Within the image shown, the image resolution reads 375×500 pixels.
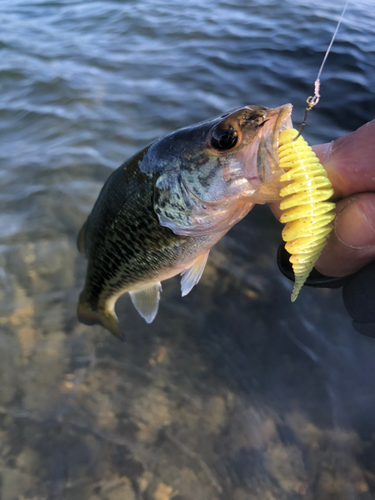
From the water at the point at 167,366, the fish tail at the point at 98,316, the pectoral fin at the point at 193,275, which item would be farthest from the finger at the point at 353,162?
the fish tail at the point at 98,316

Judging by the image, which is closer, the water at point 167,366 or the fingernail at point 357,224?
the fingernail at point 357,224

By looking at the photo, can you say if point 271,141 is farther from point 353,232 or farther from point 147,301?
point 147,301

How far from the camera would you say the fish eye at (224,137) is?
1831 mm

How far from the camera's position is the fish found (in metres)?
1.80

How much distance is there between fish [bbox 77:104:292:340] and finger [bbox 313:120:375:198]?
16.1 inches

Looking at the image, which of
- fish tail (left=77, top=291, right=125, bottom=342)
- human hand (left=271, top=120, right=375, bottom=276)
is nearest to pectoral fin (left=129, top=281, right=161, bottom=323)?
fish tail (left=77, top=291, right=125, bottom=342)

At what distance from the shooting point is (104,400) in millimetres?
3088

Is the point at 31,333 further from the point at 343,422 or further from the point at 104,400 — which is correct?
the point at 343,422

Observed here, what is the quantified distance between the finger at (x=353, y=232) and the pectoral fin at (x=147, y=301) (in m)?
1.35

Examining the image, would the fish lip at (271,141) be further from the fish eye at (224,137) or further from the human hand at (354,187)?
the human hand at (354,187)

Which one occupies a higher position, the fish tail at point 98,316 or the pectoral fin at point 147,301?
the pectoral fin at point 147,301

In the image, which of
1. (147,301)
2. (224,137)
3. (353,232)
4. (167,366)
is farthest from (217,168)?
(167,366)

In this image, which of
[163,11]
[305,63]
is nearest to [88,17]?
[163,11]

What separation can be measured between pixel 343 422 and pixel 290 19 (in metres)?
10.1
